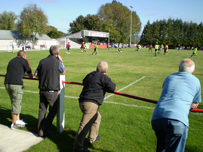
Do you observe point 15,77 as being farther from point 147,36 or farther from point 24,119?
point 147,36

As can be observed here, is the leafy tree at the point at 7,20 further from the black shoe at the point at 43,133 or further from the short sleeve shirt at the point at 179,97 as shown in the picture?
the short sleeve shirt at the point at 179,97

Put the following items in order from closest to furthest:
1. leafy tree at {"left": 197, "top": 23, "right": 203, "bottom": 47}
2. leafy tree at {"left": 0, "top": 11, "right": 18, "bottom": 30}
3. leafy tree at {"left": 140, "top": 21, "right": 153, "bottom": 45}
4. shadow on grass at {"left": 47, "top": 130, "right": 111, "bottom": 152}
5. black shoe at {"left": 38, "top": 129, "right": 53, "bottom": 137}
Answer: shadow on grass at {"left": 47, "top": 130, "right": 111, "bottom": 152} < black shoe at {"left": 38, "top": 129, "right": 53, "bottom": 137} < leafy tree at {"left": 0, "top": 11, "right": 18, "bottom": 30} < leafy tree at {"left": 197, "top": 23, "right": 203, "bottom": 47} < leafy tree at {"left": 140, "top": 21, "right": 153, "bottom": 45}

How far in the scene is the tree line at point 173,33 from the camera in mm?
86300

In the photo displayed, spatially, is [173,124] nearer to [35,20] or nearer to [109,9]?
[35,20]

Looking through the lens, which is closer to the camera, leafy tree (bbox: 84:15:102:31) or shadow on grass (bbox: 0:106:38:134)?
shadow on grass (bbox: 0:106:38:134)

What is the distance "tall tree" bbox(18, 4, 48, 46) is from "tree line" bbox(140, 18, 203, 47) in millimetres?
55841

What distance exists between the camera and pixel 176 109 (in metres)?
2.43

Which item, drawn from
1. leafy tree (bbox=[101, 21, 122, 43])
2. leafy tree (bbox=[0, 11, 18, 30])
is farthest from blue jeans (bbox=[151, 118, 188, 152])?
leafy tree (bbox=[101, 21, 122, 43])

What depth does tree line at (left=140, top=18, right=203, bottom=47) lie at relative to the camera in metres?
86.3

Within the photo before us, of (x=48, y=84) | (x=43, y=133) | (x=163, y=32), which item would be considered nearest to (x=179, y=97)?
(x=48, y=84)

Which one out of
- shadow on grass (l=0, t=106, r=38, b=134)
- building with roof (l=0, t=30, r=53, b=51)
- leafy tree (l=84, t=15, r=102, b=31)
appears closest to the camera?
shadow on grass (l=0, t=106, r=38, b=134)

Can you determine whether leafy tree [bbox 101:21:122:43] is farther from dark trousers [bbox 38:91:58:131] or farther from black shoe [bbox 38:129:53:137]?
black shoe [bbox 38:129:53:137]

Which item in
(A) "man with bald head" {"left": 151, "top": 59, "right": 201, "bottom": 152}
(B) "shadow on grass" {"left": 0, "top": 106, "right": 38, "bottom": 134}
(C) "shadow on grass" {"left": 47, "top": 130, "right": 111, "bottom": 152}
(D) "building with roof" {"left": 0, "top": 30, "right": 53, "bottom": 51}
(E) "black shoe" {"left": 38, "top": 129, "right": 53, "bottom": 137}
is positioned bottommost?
(C) "shadow on grass" {"left": 47, "top": 130, "right": 111, "bottom": 152}

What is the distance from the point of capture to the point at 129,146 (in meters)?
3.92
